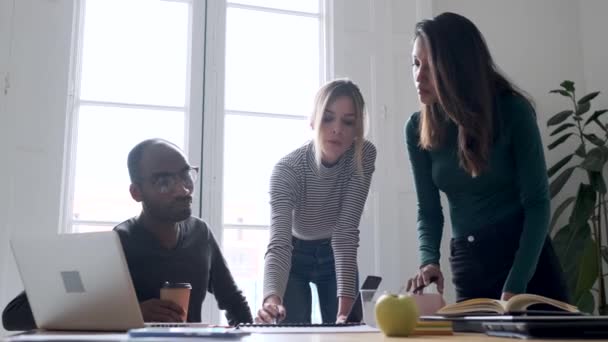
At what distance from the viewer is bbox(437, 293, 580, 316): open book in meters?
1.23

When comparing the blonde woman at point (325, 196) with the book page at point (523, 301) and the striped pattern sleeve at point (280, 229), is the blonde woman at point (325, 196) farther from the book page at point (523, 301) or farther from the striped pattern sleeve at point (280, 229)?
the book page at point (523, 301)

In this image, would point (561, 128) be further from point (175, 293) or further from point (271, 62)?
point (175, 293)

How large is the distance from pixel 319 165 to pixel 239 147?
116 cm

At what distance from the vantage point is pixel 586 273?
321 cm

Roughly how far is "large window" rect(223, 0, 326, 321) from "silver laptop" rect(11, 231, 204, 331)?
6.49ft

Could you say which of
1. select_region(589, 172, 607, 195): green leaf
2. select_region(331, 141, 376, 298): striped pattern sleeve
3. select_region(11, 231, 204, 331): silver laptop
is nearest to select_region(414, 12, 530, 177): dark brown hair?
select_region(331, 141, 376, 298): striped pattern sleeve

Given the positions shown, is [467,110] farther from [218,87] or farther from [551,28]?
[551,28]

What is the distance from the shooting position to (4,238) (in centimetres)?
281

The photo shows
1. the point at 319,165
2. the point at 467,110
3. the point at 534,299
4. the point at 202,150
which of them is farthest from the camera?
the point at 202,150

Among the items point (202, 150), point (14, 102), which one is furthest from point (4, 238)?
point (202, 150)

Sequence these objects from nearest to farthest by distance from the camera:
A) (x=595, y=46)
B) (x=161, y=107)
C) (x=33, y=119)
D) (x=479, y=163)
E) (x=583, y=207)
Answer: (x=479, y=163)
(x=33, y=119)
(x=161, y=107)
(x=583, y=207)
(x=595, y=46)

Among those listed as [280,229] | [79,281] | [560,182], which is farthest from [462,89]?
[560,182]

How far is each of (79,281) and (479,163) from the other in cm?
97

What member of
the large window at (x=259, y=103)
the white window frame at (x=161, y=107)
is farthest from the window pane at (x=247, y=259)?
the white window frame at (x=161, y=107)
